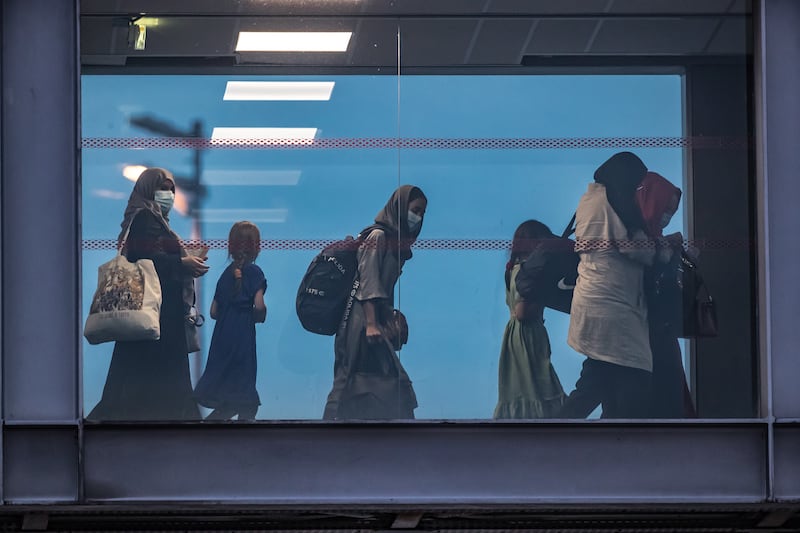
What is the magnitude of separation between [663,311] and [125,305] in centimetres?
282

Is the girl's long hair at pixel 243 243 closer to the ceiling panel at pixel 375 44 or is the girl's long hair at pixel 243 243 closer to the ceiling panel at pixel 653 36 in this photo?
the ceiling panel at pixel 375 44

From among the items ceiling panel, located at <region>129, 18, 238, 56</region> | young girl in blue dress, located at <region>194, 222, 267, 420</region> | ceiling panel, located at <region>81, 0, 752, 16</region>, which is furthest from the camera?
ceiling panel, located at <region>81, 0, 752, 16</region>

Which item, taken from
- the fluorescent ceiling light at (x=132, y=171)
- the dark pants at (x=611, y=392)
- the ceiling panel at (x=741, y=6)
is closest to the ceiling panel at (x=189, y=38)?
the fluorescent ceiling light at (x=132, y=171)

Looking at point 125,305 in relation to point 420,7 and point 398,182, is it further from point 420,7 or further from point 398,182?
point 420,7

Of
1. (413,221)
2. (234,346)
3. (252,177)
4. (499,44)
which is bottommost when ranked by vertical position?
(234,346)

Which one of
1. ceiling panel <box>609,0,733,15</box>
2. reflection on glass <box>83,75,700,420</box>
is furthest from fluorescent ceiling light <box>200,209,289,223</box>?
ceiling panel <box>609,0,733,15</box>

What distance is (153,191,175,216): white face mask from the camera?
6.15 metres

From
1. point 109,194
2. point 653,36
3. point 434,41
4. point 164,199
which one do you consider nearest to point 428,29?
point 434,41

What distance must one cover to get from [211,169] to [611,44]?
2258 millimetres

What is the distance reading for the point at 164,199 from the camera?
20.2 feet

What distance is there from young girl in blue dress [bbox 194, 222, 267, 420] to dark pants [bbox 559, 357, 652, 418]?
1657 millimetres

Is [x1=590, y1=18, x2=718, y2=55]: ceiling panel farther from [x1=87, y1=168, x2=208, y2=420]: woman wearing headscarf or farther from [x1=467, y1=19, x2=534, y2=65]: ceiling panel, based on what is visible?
[x1=87, y1=168, x2=208, y2=420]: woman wearing headscarf

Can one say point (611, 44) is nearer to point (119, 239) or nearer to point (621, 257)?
point (621, 257)

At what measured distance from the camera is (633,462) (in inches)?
238
